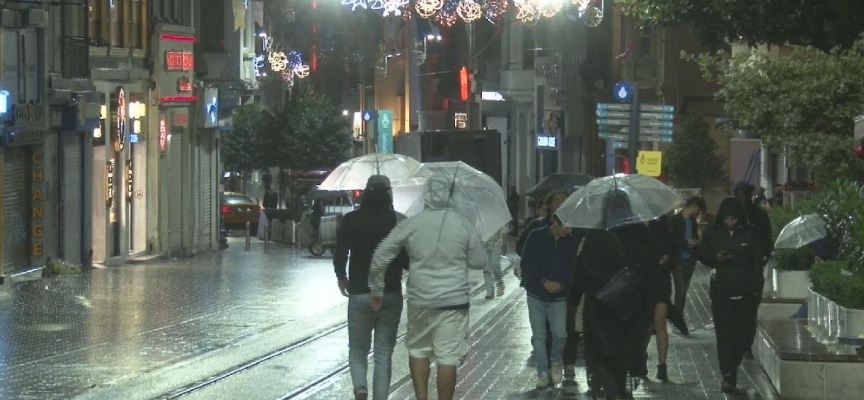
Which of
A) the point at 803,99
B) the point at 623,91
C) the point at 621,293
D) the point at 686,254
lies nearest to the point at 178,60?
the point at 623,91

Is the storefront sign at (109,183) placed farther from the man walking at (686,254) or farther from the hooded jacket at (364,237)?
the hooded jacket at (364,237)

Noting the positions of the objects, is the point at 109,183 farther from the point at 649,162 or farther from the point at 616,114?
the point at 616,114

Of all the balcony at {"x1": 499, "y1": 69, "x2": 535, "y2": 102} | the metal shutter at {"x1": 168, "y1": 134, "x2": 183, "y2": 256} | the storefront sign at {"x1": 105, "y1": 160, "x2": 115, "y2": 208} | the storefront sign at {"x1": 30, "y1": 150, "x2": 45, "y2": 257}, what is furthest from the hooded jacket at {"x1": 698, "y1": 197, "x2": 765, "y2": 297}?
the balcony at {"x1": 499, "y1": 69, "x2": 535, "y2": 102}

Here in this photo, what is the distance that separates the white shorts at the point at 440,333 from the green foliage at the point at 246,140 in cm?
5956

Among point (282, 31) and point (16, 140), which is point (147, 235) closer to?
point (16, 140)

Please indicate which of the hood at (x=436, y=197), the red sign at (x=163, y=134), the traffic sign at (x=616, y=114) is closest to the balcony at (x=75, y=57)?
the red sign at (x=163, y=134)

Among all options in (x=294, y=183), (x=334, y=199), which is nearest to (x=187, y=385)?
(x=334, y=199)

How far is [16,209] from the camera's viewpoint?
29.1m

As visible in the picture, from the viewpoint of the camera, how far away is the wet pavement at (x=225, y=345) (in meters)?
14.0

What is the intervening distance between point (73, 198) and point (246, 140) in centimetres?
3951

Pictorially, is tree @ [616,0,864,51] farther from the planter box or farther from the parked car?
the parked car

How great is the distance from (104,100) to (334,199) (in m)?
11.2

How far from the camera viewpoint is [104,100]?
112 feet

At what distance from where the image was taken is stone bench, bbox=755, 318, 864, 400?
40.5 ft
